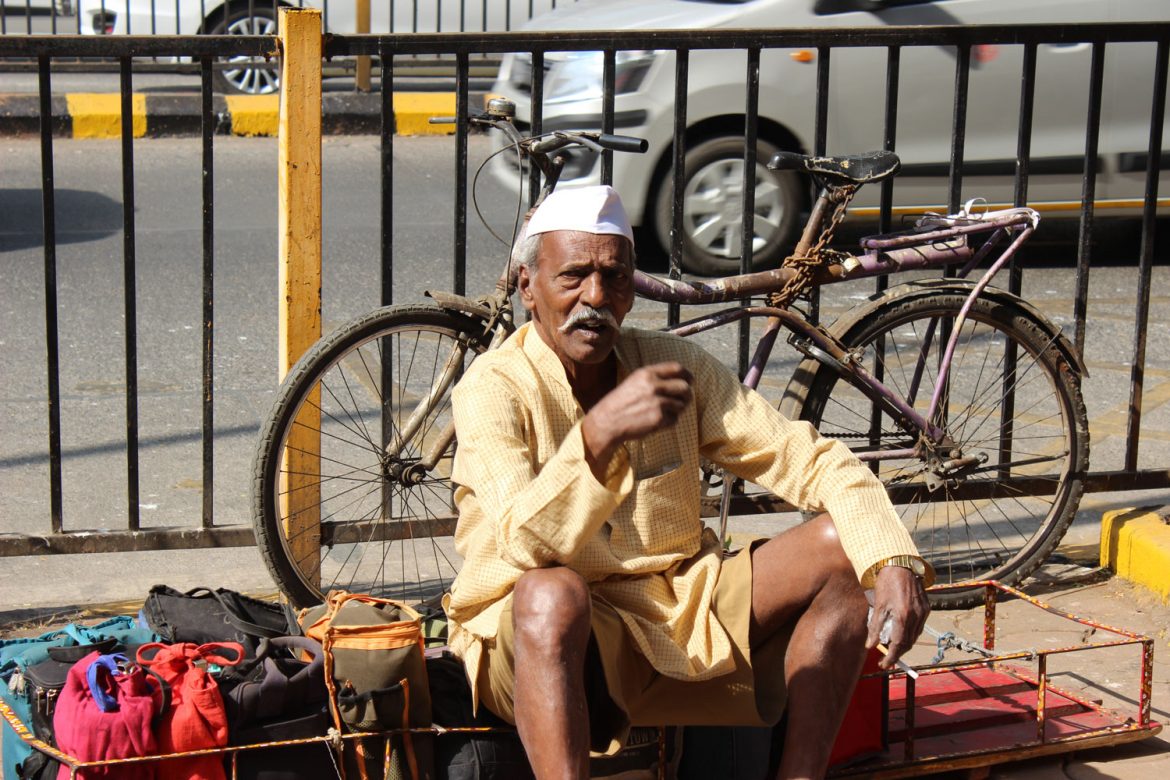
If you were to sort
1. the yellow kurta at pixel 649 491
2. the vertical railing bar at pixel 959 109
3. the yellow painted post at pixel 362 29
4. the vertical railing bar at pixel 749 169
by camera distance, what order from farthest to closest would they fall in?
the yellow painted post at pixel 362 29
the vertical railing bar at pixel 959 109
the vertical railing bar at pixel 749 169
the yellow kurta at pixel 649 491

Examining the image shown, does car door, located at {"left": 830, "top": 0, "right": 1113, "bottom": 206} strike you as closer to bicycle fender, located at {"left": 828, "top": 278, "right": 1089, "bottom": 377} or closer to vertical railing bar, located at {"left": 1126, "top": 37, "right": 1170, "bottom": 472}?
vertical railing bar, located at {"left": 1126, "top": 37, "right": 1170, "bottom": 472}

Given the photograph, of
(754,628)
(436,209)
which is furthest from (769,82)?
(754,628)

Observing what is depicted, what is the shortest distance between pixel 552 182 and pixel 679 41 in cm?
53

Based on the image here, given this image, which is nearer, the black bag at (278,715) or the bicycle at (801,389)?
the black bag at (278,715)

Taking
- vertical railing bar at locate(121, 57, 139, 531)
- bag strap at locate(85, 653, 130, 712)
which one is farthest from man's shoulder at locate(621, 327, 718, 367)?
vertical railing bar at locate(121, 57, 139, 531)

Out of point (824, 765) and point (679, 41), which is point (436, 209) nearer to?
point (679, 41)

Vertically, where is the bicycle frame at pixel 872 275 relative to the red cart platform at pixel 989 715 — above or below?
above

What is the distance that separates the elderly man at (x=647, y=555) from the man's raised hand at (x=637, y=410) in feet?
0.57

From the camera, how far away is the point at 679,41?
3.99 m

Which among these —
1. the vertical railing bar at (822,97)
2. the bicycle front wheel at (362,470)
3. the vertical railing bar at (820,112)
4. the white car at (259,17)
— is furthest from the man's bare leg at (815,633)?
the white car at (259,17)

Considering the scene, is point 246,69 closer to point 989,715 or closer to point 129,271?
point 129,271

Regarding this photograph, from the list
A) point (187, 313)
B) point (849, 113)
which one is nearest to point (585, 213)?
point (187, 313)

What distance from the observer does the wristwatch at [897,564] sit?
2938 mm

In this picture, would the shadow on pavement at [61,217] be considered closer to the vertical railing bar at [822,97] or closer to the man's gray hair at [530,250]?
the vertical railing bar at [822,97]
